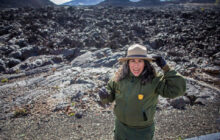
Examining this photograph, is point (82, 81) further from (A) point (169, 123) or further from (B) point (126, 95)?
(B) point (126, 95)

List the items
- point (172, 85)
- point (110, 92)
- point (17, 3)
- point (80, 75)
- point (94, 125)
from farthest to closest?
point (17, 3)
point (80, 75)
point (94, 125)
point (110, 92)
point (172, 85)

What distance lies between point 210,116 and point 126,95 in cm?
606

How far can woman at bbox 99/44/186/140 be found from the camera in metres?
2.77

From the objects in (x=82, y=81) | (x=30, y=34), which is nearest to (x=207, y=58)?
(x=82, y=81)

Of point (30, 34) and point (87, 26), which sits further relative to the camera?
point (87, 26)

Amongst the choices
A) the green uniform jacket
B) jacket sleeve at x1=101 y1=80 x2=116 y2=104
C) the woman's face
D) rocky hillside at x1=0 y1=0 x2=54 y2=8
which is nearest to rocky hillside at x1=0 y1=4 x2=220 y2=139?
jacket sleeve at x1=101 y1=80 x2=116 y2=104

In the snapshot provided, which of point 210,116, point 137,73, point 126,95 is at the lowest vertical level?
point 210,116

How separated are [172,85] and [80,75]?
8922 mm

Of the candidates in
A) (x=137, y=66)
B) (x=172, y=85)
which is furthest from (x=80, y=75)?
(x=172, y=85)

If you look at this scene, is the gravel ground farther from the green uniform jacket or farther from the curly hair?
the curly hair

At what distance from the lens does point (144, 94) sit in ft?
9.13

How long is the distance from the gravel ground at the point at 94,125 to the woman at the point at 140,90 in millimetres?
3013

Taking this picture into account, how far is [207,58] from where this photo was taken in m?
15.9

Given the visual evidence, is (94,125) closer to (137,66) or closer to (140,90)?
(140,90)
